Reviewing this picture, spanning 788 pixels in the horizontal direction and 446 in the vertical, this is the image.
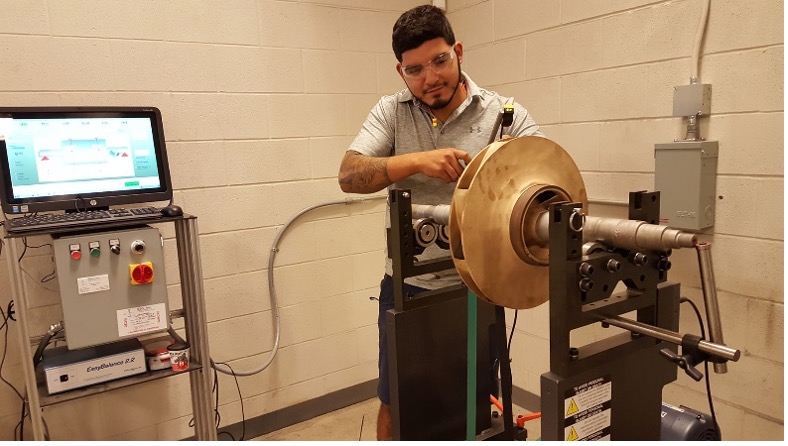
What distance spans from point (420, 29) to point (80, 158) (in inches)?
52.1

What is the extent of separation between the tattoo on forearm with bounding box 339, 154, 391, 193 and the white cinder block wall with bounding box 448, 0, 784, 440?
1.15 meters

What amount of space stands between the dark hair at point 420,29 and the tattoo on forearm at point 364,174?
369 mm

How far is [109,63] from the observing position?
2152 millimetres

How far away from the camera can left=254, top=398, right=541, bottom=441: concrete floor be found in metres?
2.58

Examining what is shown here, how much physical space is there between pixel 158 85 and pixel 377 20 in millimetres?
1135

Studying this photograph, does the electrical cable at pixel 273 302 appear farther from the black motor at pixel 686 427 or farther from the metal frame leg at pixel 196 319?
the black motor at pixel 686 427

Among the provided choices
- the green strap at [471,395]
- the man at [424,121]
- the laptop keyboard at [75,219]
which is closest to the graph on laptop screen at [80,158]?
the laptop keyboard at [75,219]

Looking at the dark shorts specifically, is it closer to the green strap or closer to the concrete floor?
the green strap

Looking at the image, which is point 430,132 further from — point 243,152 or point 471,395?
point 243,152

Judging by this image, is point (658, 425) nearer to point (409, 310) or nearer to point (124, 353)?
point (409, 310)

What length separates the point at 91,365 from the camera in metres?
1.87

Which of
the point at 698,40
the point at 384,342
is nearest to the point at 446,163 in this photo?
the point at 384,342

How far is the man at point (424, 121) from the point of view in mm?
1605

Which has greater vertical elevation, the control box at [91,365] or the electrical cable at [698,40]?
the electrical cable at [698,40]
